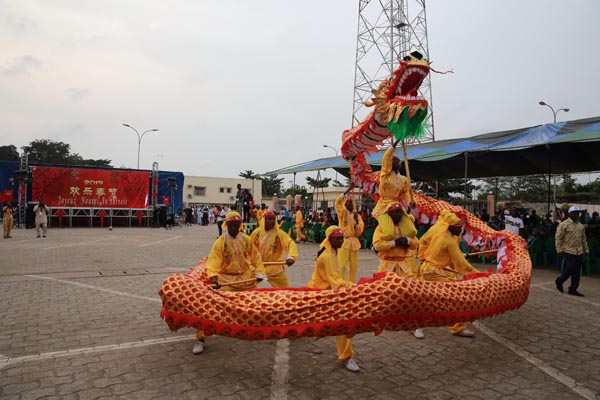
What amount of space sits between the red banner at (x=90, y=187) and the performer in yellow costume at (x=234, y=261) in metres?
20.0

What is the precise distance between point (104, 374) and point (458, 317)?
309 centimetres

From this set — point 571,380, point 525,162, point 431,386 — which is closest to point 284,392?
point 431,386

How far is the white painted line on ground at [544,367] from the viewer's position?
10.3 feet

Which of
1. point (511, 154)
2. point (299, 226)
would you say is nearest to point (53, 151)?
point (299, 226)

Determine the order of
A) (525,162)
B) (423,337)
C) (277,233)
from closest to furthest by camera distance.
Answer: (423,337), (277,233), (525,162)

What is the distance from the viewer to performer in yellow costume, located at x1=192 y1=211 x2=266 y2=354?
13.8ft

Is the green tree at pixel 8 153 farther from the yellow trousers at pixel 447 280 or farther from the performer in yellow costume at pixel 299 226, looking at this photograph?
the yellow trousers at pixel 447 280

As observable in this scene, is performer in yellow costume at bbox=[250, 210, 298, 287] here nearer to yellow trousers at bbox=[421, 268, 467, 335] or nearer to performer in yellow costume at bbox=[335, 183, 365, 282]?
performer in yellow costume at bbox=[335, 183, 365, 282]

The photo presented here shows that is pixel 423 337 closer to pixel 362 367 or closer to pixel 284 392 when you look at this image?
pixel 362 367

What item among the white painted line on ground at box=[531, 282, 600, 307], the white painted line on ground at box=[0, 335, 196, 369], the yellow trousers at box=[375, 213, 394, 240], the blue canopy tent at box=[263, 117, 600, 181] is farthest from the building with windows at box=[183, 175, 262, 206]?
the white painted line on ground at box=[0, 335, 196, 369]

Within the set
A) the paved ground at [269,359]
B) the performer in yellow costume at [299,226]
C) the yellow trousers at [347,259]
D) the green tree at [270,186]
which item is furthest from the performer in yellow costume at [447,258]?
the green tree at [270,186]

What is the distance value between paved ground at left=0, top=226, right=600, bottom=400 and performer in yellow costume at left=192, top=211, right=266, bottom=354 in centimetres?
66

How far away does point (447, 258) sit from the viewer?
4.70 metres

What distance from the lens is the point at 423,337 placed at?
176 inches
